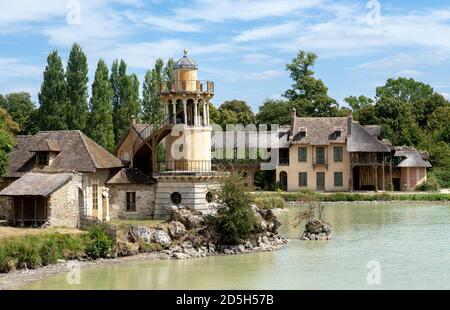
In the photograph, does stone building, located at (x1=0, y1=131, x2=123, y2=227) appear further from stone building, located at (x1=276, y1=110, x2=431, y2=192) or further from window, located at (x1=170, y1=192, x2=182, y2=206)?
stone building, located at (x1=276, y1=110, x2=431, y2=192)

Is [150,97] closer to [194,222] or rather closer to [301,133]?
[301,133]

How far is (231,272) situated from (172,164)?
34.9 feet

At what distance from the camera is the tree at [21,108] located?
7300 cm

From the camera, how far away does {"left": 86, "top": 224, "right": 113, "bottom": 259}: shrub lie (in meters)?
36.9

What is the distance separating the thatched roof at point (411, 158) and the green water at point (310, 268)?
25.2 meters

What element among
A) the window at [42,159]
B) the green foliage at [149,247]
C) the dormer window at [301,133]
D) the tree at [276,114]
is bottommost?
the green foliage at [149,247]

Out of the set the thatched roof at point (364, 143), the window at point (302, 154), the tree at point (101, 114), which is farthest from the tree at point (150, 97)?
the thatched roof at point (364, 143)

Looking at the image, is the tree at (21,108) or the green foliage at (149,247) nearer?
the green foliage at (149,247)

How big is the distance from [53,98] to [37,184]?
96.6ft

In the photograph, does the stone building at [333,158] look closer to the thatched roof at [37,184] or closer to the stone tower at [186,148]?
the stone tower at [186,148]
